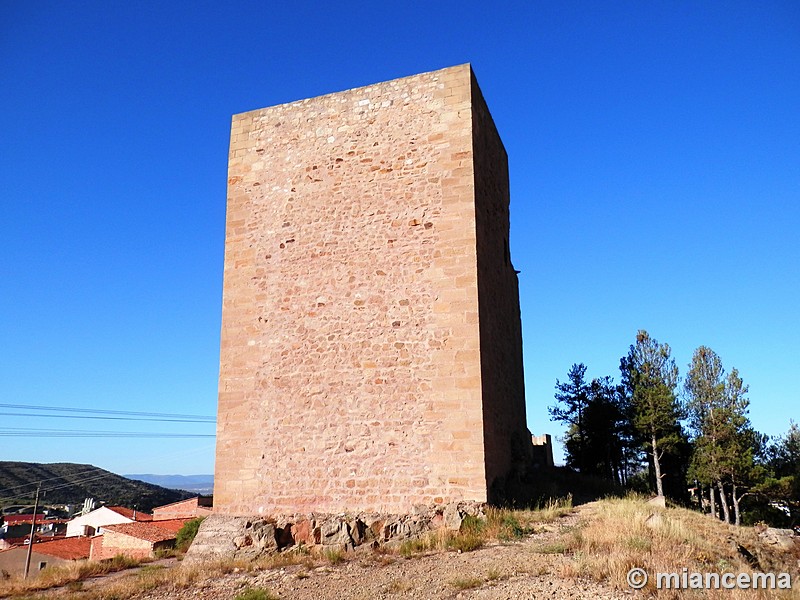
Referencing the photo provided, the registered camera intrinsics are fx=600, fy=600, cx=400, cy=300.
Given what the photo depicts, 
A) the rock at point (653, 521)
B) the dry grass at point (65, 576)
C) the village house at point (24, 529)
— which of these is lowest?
the village house at point (24, 529)

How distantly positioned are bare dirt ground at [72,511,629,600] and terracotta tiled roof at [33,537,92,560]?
2308 centimetres

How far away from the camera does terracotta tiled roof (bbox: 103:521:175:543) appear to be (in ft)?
75.7

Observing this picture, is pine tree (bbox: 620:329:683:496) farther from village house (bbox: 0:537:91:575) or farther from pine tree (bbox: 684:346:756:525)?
village house (bbox: 0:537:91:575)

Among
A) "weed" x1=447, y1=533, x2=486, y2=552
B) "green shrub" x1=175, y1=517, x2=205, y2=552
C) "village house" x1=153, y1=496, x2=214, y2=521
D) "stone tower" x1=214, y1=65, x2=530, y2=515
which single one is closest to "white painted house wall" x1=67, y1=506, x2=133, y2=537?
"village house" x1=153, y1=496, x2=214, y2=521

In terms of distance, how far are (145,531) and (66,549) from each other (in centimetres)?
710

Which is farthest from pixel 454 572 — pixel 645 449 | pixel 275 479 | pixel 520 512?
pixel 645 449

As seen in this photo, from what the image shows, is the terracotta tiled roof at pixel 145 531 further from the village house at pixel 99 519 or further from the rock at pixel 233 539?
the village house at pixel 99 519

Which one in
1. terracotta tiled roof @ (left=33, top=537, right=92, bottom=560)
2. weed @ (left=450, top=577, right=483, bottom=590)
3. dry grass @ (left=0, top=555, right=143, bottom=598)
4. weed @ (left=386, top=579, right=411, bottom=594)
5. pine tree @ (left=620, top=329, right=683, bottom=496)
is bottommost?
terracotta tiled roof @ (left=33, top=537, right=92, bottom=560)

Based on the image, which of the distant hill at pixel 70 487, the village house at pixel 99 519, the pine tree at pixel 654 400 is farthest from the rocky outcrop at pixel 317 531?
the distant hill at pixel 70 487

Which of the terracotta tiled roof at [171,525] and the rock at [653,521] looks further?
the terracotta tiled roof at [171,525]

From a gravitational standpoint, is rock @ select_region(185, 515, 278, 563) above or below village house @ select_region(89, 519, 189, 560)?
above

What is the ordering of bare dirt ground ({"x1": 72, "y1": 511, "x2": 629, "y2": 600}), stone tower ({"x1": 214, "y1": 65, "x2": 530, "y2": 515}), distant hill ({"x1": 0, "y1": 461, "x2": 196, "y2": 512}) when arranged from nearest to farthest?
1. bare dirt ground ({"x1": 72, "y1": 511, "x2": 629, "y2": 600})
2. stone tower ({"x1": 214, "y1": 65, "x2": 530, "y2": 515})
3. distant hill ({"x1": 0, "y1": 461, "x2": 196, "y2": 512})

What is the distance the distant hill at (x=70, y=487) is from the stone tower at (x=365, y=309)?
5984 centimetres

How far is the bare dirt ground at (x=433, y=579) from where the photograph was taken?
18.1ft
